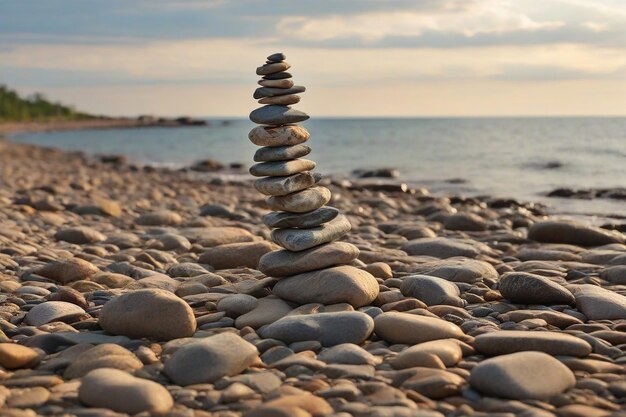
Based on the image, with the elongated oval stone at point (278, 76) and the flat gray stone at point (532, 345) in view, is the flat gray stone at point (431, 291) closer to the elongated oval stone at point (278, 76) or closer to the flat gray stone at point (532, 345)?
the flat gray stone at point (532, 345)

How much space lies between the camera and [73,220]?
1042cm

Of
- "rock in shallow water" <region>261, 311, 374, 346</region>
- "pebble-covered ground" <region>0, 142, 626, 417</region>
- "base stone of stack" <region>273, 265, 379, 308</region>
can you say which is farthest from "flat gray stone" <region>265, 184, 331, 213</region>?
"rock in shallow water" <region>261, 311, 374, 346</region>

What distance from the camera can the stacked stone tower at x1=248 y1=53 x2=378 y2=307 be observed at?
5562 mm

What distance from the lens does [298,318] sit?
4645 millimetres

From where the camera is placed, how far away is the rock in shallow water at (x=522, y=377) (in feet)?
11.9

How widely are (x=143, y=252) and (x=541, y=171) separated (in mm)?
18196

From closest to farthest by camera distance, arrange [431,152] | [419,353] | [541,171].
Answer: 1. [419,353]
2. [541,171]
3. [431,152]

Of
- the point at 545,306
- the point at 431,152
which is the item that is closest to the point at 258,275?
the point at 545,306

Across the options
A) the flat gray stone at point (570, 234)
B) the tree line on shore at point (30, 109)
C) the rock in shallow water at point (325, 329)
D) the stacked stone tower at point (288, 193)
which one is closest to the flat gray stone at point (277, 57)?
the stacked stone tower at point (288, 193)

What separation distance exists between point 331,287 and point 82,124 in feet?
326

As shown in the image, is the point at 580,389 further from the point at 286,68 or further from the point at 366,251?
the point at 366,251

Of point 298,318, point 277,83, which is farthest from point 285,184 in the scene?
point 298,318

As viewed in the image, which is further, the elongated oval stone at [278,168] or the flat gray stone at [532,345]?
the elongated oval stone at [278,168]

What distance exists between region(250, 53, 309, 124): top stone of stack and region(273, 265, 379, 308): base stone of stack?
114cm
